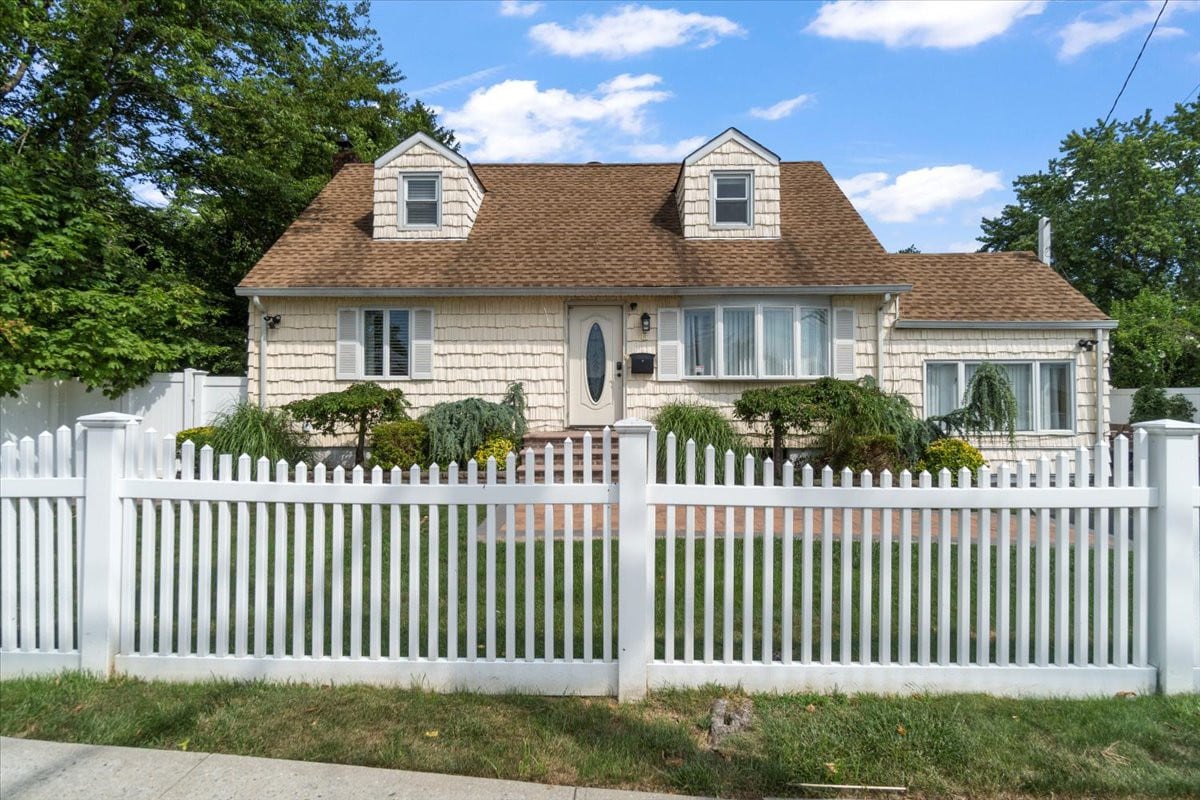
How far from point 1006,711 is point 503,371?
31.1 ft

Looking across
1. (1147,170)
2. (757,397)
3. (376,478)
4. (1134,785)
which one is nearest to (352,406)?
(757,397)

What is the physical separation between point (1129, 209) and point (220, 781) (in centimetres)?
3475

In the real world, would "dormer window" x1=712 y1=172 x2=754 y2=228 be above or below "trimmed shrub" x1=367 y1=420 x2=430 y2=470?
above

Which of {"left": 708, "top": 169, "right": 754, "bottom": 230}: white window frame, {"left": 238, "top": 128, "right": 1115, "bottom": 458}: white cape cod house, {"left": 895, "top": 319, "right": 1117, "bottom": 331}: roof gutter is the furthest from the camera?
{"left": 708, "top": 169, "right": 754, "bottom": 230}: white window frame

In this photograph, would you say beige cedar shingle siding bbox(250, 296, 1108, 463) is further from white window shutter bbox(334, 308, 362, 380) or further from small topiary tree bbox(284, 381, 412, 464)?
small topiary tree bbox(284, 381, 412, 464)

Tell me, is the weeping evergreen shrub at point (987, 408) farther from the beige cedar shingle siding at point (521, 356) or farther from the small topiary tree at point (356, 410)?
the small topiary tree at point (356, 410)

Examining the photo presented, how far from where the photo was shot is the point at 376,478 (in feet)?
11.5

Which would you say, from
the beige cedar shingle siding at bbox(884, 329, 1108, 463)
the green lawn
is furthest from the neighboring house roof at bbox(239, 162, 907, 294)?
the green lawn

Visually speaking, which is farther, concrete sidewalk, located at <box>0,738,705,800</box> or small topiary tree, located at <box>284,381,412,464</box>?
small topiary tree, located at <box>284,381,412,464</box>

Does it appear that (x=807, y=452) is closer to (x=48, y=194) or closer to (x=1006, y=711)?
(x=1006, y=711)

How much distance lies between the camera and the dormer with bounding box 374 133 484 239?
12.3 m

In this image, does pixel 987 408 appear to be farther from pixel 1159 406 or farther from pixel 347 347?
pixel 347 347

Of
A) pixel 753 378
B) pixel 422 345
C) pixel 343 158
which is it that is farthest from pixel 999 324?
pixel 343 158

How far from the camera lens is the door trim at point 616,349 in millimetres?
11688
